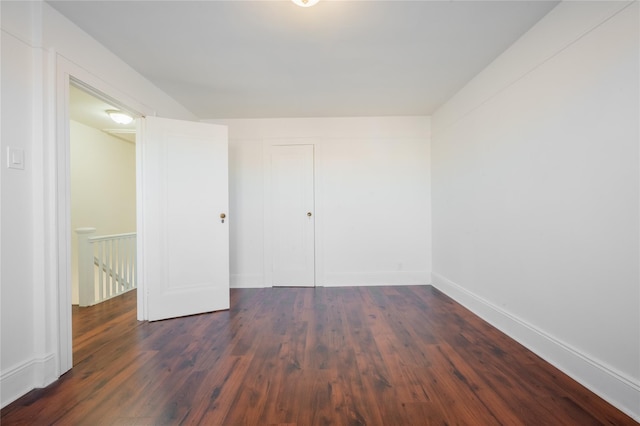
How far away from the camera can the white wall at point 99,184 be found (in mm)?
4098

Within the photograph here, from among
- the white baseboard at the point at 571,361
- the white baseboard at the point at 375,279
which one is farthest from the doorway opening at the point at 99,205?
the white baseboard at the point at 571,361

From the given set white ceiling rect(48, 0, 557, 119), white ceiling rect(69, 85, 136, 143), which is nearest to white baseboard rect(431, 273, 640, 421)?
white ceiling rect(48, 0, 557, 119)

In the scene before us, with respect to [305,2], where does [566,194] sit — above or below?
below

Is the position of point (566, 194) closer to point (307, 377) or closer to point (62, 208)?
point (307, 377)

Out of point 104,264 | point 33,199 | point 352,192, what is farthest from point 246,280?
point 33,199

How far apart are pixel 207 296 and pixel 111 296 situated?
1.55 m

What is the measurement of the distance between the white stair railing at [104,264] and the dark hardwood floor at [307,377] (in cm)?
51

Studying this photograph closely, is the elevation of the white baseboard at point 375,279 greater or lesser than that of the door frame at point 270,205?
lesser

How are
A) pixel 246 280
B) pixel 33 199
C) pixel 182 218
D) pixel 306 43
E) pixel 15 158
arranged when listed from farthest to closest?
pixel 246 280 < pixel 182 218 < pixel 306 43 < pixel 33 199 < pixel 15 158

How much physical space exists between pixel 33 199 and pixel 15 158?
25 centimetres

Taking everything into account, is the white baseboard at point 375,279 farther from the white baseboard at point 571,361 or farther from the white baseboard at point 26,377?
the white baseboard at point 26,377

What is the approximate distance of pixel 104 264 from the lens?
142 inches

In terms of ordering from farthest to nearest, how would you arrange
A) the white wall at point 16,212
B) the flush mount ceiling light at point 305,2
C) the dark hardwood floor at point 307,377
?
the flush mount ceiling light at point 305,2 < the white wall at point 16,212 < the dark hardwood floor at point 307,377

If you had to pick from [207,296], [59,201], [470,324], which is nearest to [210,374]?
→ [207,296]
